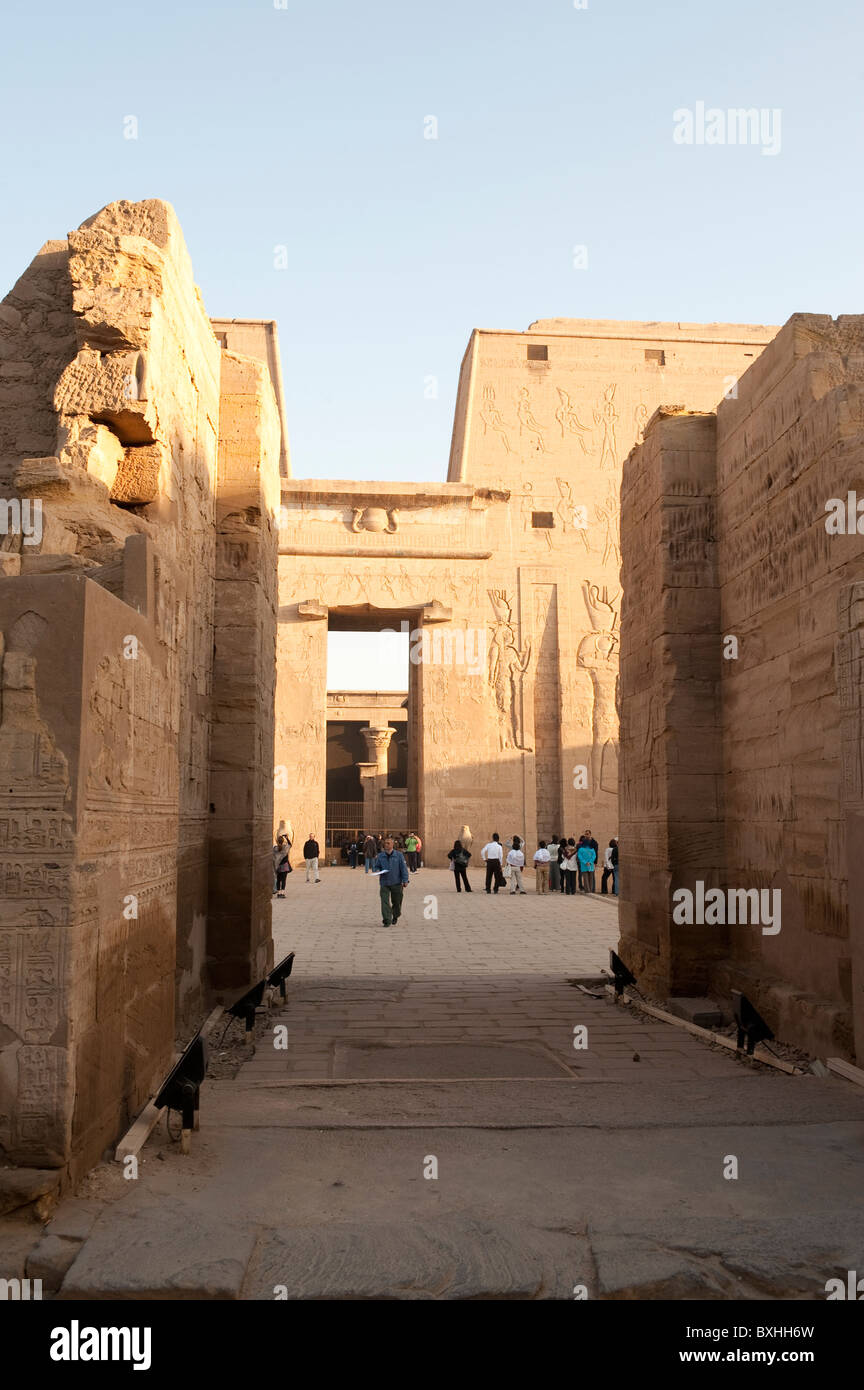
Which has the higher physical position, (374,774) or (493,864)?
(374,774)

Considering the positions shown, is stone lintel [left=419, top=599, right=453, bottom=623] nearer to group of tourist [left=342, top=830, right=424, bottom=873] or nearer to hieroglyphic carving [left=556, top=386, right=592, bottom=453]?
group of tourist [left=342, top=830, right=424, bottom=873]

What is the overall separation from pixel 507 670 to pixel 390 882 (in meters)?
11.2

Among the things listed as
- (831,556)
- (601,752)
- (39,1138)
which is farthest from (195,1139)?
(601,752)

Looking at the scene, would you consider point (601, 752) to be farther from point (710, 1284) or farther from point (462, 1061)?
point (710, 1284)

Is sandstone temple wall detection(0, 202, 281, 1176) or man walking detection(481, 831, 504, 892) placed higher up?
sandstone temple wall detection(0, 202, 281, 1176)

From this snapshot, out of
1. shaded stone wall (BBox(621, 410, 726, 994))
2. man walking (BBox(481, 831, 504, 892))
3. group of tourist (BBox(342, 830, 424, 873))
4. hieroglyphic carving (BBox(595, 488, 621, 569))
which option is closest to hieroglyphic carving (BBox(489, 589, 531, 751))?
hieroglyphic carving (BBox(595, 488, 621, 569))

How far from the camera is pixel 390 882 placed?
1252 centimetres

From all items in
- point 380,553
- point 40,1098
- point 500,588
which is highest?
point 380,553

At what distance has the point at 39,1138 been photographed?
3289 millimetres

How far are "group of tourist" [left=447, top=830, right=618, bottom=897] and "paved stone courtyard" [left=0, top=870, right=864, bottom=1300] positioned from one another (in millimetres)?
10850

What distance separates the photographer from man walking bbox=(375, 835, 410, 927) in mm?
12539

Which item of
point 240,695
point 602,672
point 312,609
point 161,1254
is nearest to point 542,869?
point 602,672

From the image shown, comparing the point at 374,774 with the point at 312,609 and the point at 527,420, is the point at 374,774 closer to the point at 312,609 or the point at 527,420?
the point at 312,609

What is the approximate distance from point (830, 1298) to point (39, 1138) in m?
2.41
